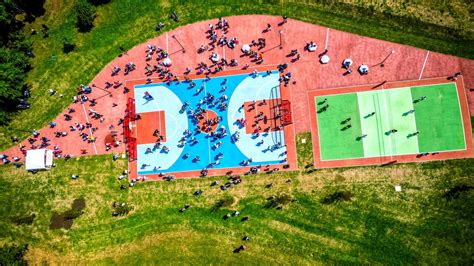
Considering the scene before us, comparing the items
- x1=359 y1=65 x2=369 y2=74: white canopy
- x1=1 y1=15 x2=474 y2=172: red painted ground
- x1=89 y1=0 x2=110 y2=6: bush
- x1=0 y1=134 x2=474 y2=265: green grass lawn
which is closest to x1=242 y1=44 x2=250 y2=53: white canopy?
x1=1 y1=15 x2=474 y2=172: red painted ground

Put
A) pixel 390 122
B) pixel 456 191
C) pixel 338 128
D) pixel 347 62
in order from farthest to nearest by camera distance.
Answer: pixel 347 62
pixel 338 128
pixel 390 122
pixel 456 191

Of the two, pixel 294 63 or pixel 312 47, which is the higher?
pixel 312 47

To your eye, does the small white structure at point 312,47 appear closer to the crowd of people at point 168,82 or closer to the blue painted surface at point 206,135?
the crowd of people at point 168,82

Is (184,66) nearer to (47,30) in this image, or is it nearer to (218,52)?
(218,52)

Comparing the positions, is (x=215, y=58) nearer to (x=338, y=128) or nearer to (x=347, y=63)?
(x=347, y=63)

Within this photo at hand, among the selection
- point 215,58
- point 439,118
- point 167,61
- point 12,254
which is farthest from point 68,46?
point 439,118

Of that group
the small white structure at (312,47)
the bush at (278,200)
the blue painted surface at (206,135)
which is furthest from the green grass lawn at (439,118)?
the bush at (278,200)
